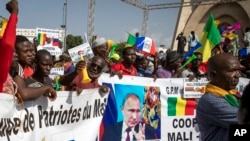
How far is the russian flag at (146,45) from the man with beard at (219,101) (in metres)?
5.60

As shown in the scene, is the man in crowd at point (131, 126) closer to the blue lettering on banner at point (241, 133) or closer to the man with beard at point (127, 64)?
the man with beard at point (127, 64)

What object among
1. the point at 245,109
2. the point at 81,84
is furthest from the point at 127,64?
the point at 245,109

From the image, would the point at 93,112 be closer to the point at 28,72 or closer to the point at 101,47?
the point at 28,72

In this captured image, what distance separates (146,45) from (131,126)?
10.8 feet

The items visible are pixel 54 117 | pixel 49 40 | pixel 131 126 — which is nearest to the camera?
pixel 54 117

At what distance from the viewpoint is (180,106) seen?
669cm

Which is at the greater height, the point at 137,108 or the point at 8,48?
the point at 8,48

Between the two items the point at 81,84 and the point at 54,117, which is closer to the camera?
the point at 54,117

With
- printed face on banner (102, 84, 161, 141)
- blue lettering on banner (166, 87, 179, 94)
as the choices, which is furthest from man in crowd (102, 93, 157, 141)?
blue lettering on banner (166, 87, 179, 94)

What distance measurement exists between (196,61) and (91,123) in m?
3.71

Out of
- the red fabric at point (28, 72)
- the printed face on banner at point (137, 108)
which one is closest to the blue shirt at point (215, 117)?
the red fabric at point (28, 72)

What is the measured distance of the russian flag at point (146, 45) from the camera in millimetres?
8781

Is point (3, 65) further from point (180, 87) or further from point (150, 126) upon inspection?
point (180, 87)

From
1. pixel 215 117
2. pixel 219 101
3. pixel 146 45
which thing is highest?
pixel 146 45
